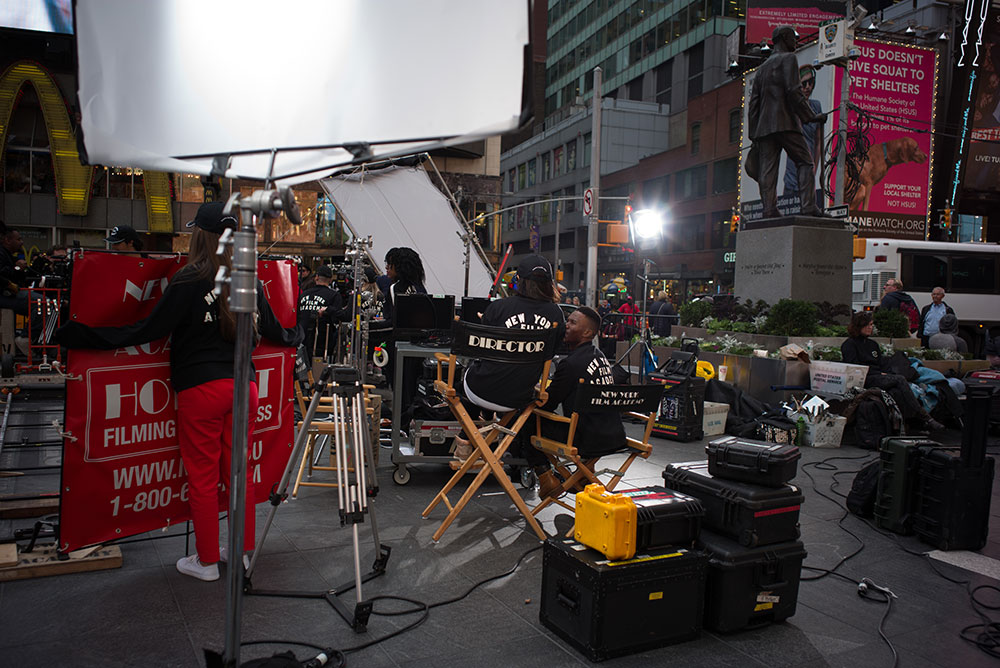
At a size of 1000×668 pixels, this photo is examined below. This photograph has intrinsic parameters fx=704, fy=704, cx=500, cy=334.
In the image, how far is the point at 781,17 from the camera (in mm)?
35594

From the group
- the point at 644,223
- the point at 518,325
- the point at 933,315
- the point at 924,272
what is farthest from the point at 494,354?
the point at 924,272

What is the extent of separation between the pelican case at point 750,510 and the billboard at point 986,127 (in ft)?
108

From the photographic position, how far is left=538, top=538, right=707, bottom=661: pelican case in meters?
3.03

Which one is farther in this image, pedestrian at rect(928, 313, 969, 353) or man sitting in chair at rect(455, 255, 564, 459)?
pedestrian at rect(928, 313, 969, 353)

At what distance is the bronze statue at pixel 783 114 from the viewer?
1168cm

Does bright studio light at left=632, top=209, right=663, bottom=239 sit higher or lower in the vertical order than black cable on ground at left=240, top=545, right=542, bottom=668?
higher

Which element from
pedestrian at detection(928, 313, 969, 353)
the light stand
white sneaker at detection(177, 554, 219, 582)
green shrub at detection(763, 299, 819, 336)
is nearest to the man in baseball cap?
white sneaker at detection(177, 554, 219, 582)

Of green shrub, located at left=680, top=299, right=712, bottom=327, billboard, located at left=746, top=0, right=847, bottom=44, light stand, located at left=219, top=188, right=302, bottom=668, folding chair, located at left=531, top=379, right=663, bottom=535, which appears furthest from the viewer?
billboard, located at left=746, top=0, right=847, bottom=44

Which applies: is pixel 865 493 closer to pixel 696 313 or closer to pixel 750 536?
pixel 750 536

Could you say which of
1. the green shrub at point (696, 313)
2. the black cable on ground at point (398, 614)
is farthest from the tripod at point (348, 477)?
the green shrub at point (696, 313)

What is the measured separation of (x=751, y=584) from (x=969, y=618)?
1324mm

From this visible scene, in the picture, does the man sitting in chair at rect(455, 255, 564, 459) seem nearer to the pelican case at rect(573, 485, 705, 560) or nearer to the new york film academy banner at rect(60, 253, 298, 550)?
the pelican case at rect(573, 485, 705, 560)

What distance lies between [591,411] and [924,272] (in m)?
17.7

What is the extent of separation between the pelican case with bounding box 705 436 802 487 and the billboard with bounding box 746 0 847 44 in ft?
115
